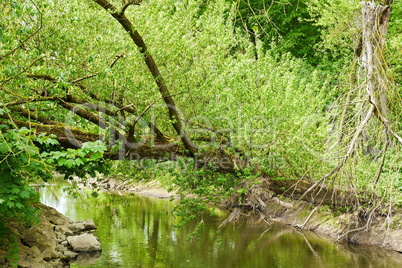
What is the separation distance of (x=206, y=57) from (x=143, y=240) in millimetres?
7328

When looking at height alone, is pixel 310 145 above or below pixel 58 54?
below

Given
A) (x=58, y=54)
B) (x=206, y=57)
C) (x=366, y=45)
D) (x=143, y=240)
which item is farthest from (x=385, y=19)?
(x=143, y=240)

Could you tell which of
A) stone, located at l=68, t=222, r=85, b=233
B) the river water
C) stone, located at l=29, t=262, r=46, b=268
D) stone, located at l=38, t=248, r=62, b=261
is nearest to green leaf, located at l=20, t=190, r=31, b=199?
the river water

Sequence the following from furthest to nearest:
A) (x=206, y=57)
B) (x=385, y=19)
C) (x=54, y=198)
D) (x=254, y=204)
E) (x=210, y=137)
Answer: (x=54, y=198), (x=254, y=204), (x=210, y=137), (x=206, y=57), (x=385, y=19)

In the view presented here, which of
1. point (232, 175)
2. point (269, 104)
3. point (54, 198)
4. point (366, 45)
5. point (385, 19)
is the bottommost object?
point (54, 198)

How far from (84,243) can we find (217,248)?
4035mm

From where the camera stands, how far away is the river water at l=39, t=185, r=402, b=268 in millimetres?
12453

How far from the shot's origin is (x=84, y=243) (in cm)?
1427

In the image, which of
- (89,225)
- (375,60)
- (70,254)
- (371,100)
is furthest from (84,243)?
(371,100)

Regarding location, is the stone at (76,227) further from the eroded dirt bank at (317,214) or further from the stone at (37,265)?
the stone at (37,265)

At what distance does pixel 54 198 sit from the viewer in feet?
82.0

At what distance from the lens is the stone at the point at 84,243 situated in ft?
46.3

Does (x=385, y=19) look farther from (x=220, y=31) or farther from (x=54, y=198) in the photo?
(x=54, y=198)

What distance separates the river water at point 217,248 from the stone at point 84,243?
11.9 inches
